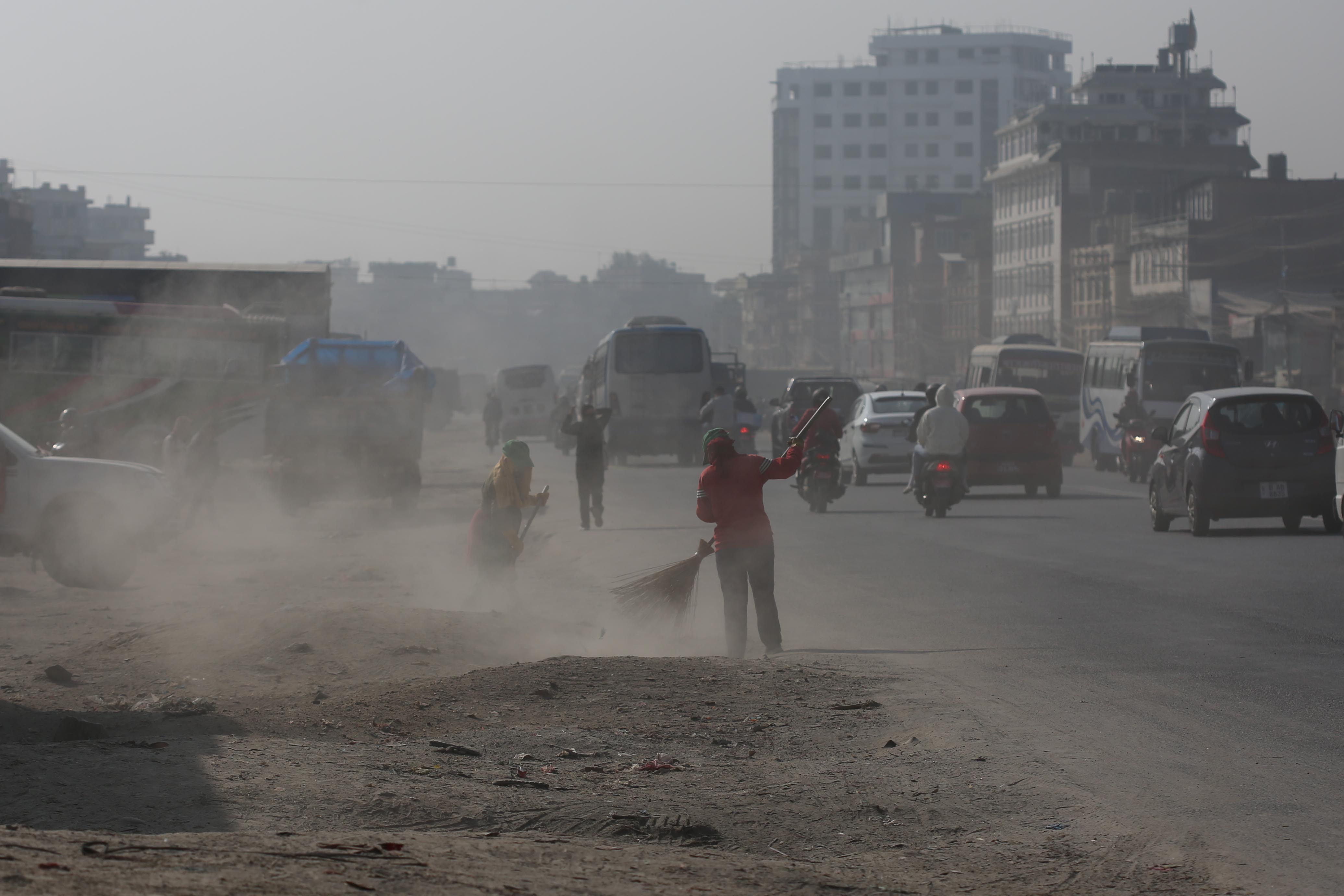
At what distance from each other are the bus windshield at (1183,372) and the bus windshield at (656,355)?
11200 millimetres

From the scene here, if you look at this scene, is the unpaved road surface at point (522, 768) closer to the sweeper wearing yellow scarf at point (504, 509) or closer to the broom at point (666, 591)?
the broom at point (666, 591)

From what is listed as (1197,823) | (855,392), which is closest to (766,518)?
(1197,823)

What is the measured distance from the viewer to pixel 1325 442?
16.8 m

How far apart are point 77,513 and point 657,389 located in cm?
2413

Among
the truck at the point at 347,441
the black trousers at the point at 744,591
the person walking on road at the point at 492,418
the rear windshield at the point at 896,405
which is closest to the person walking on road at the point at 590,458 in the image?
the truck at the point at 347,441

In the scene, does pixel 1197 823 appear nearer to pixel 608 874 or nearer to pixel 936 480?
pixel 608 874

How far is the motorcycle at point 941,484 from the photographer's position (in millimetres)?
19734

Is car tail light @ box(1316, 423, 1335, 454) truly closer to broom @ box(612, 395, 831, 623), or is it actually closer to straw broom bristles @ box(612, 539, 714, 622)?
broom @ box(612, 395, 831, 623)

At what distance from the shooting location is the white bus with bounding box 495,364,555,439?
56.0 metres

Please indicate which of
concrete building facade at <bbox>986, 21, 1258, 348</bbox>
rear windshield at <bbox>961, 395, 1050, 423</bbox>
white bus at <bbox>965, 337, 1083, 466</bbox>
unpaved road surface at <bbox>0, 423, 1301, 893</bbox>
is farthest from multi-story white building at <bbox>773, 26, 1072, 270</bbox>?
unpaved road surface at <bbox>0, 423, 1301, 893</bbox>

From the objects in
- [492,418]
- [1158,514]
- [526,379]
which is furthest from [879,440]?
[526,379]

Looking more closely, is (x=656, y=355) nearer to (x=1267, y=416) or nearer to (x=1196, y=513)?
(x=1196, y=513)

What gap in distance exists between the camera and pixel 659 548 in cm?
1695

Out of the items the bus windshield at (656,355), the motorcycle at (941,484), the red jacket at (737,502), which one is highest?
the bus windshield at (656,355)
